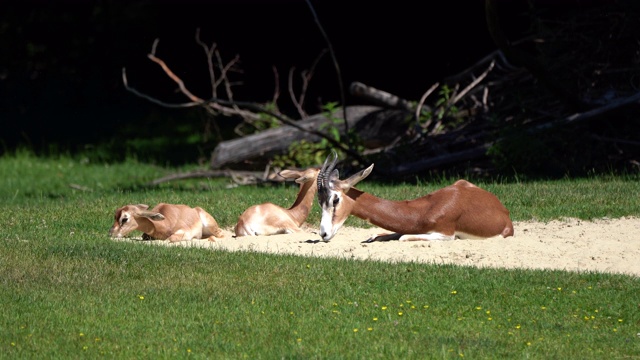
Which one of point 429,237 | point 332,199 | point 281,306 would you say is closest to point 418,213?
point 429,237

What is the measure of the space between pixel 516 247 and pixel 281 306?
10.0 feet

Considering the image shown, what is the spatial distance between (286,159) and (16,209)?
5.52 m

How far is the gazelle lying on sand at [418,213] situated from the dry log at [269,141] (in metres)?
7.18

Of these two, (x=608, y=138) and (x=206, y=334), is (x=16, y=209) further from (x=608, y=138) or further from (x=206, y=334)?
(x=608, y=138)

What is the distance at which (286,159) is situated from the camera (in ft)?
61.0

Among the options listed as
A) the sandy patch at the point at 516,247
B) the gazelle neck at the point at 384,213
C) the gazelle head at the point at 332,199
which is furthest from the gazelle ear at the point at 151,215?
the gazelle neck at the point at 384,213

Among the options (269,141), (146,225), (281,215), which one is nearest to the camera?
(146,225)

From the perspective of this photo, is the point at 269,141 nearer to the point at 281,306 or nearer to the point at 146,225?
the point at 146,225

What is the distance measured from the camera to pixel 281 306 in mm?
8695

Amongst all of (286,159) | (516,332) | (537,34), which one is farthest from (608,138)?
(516,332)

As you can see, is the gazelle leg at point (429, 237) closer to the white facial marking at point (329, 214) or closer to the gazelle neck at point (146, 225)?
the white facial marking at point (329, 214)

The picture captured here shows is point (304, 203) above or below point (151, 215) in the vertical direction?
below

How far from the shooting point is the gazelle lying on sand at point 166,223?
1152 cm

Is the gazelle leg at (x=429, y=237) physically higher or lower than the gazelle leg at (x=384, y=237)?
higher
